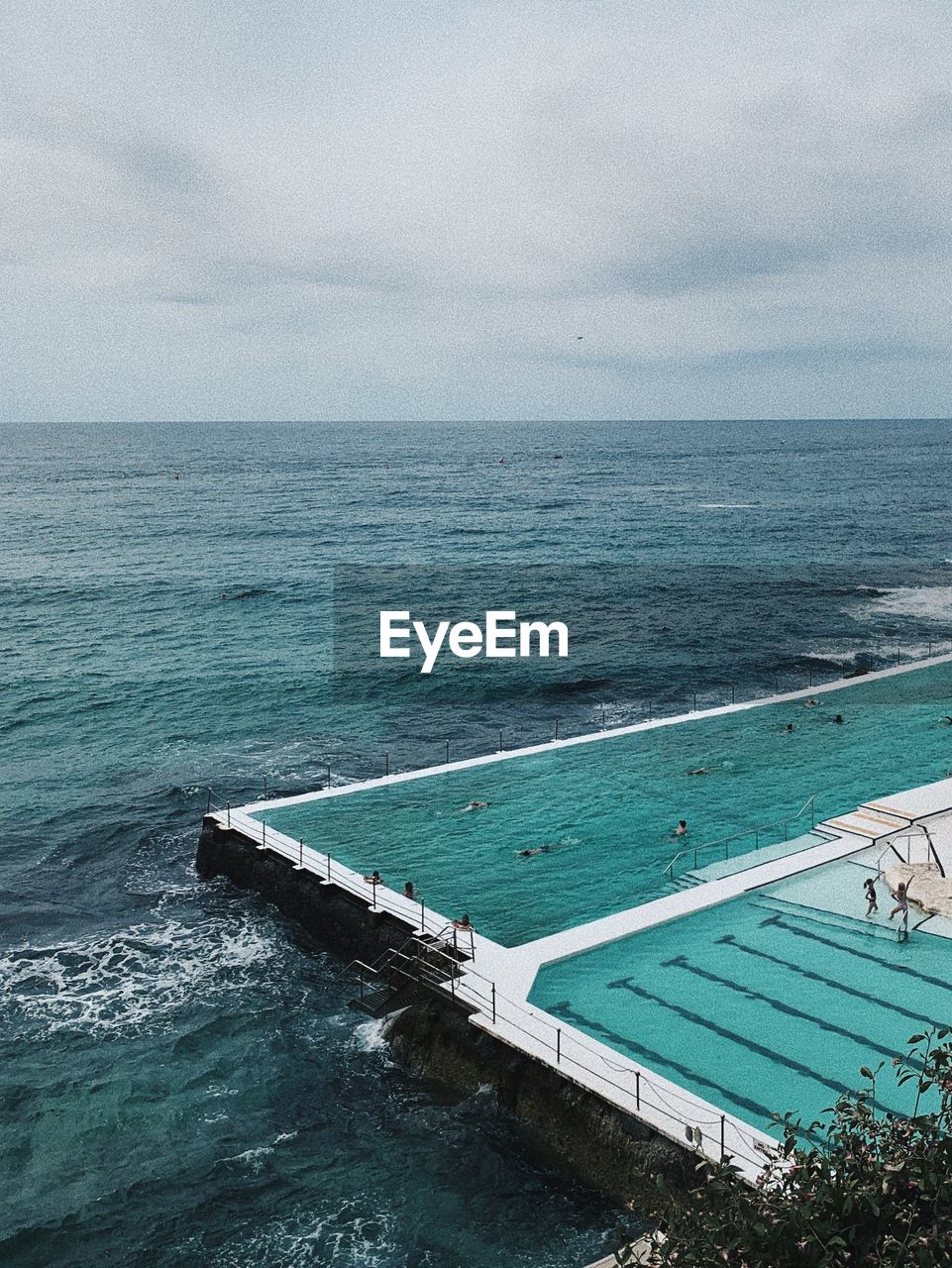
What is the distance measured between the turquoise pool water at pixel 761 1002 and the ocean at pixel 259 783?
2935 millimetres

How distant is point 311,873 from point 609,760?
1262cm

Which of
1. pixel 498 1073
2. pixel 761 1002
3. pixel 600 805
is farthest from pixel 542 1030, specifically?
pixel 600 805

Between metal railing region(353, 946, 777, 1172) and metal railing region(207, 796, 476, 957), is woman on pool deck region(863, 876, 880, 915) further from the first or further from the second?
metal railing region(207, 796, 476, 957)

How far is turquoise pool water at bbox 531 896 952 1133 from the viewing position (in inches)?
735

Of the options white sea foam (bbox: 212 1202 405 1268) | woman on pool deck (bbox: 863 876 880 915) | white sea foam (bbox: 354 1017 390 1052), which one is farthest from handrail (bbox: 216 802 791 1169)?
woman on pool deck (bbox: 863 876 880 915)

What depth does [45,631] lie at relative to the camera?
6569 cm

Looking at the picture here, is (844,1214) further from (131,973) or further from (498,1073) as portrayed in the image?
(131,973)

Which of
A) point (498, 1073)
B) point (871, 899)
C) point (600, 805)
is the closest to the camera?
point (498, 1073)

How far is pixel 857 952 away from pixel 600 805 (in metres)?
10.4

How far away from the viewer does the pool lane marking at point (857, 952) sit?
70.6 feet

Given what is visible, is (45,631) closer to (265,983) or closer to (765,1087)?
(265,983)

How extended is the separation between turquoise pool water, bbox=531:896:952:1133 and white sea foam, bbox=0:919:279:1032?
879cm

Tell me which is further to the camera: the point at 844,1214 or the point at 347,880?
the point at 347,880

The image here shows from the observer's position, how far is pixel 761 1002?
69.4 feet
